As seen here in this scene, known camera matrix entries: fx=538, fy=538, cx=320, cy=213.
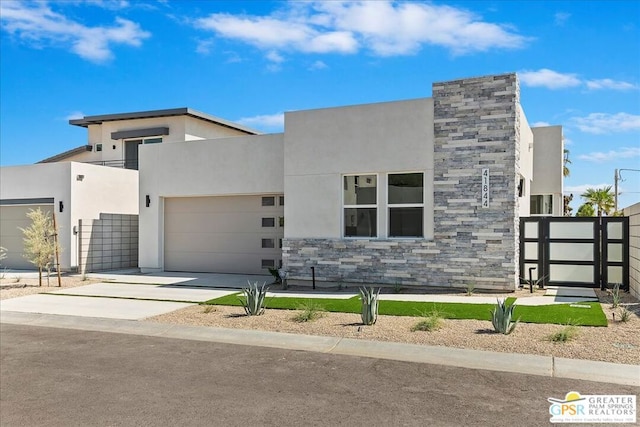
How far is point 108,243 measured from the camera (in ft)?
63.2

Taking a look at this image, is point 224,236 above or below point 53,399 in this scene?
above

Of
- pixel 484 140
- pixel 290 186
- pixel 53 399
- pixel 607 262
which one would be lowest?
pixel 53 399

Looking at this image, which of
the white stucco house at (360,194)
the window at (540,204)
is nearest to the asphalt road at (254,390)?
the white stucco house at (360,194)

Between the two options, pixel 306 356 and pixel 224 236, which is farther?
pixel 224 236

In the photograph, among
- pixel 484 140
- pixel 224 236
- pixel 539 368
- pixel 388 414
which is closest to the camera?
pixel 388 414

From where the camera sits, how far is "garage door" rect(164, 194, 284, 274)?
674 inches

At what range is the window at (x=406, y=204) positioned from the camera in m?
14.0

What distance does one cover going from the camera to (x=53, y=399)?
19.8 ft

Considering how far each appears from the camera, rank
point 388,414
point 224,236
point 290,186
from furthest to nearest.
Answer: point 224,236, point 290,186, point 388,414

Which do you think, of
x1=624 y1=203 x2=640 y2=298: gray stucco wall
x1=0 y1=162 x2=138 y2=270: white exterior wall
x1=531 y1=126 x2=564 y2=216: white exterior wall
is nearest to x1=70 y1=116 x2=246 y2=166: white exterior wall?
x1=0 y1=162 x2=138 y2=270: white exterior wall

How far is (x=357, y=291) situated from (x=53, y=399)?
8738mm

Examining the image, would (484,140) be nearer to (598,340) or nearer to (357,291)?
(357,291)

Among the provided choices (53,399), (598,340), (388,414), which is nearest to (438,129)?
(598,340)

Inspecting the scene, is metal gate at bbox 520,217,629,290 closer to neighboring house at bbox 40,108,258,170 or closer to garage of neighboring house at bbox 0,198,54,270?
neighboring house at bbox 40,108,258,170
